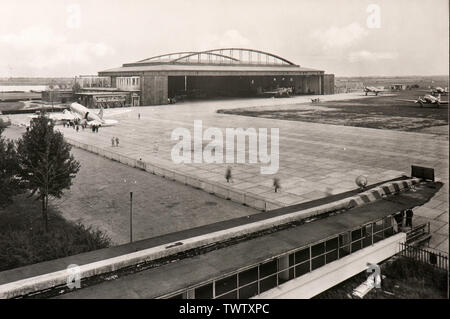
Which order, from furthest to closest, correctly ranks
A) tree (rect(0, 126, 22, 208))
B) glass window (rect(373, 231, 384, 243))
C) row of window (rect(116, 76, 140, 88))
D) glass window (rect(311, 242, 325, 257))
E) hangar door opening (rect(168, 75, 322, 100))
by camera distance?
hangar door opening (rect(168, 75, 322, 100)) < row of window (rect(116, 76, 140, 88)) < tree (rect(0, 126, 22, 208)) < glass window (rect(373, 231, 384, 243)) < glass window (rect(311, 242, 325, 257))

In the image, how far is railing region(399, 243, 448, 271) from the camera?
1750 centimetres

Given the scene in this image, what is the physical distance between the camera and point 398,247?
18.2m

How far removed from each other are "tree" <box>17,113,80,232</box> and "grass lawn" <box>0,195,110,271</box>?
1.07 m

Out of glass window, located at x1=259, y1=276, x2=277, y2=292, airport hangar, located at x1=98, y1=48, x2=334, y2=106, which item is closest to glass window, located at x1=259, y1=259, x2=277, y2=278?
glass window, located at x1=259, y1=276, x2=277, y2=292

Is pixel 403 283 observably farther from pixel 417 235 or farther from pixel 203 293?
pixel 203 293

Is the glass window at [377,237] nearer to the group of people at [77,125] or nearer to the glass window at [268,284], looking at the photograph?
the glass window at [268,284]

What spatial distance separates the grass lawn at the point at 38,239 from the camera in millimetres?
18297

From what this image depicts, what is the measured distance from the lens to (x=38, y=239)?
2055 cm

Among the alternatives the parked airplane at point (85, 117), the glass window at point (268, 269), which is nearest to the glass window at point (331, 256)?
the glass window at point (268, 269)

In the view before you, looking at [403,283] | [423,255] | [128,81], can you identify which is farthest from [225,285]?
[128,81]

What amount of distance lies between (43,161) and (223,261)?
15.0 m

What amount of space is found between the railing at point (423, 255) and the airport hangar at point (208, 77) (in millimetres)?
90861

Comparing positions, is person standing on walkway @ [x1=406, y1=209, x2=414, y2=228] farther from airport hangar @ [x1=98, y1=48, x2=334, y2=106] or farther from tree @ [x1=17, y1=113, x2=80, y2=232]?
airport hangar @ [x1=98, y1=48, x2=334, y2=106]
